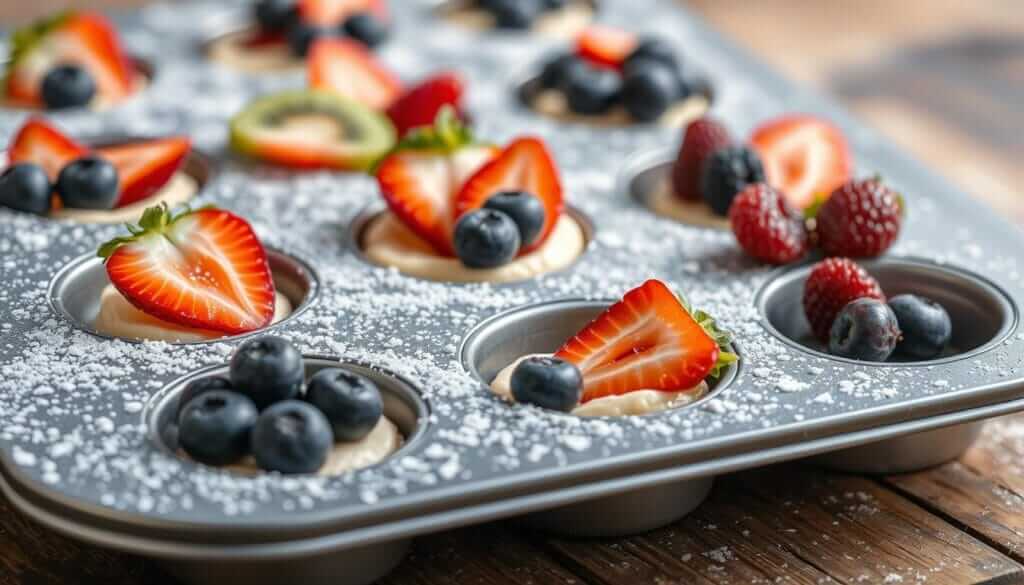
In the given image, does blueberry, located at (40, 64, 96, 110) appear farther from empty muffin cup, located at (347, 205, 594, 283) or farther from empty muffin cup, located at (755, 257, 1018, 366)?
empty muffin cup, located at (755, 257, 1018, 366)

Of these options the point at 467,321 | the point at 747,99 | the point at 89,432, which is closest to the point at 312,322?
the point at 467,321

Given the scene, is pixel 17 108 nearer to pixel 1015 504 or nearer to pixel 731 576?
pixel 731 576

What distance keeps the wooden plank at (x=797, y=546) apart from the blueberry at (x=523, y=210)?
57 cm

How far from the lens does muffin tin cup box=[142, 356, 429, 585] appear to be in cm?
198

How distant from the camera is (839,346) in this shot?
7.92 ft

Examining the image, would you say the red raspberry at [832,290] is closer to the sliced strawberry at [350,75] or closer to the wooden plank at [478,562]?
the wooden plank at [478,562]

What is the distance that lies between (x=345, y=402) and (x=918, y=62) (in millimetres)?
3056

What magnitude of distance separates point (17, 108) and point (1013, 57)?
2.94 m

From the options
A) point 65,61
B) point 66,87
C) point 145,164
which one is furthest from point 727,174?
point 65,61

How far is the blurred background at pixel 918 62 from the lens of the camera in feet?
13.2

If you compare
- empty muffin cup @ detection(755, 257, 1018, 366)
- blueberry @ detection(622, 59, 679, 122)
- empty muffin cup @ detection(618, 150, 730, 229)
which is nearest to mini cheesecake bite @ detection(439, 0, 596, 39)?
blueberry @ detection(622, 59, 679, 122)

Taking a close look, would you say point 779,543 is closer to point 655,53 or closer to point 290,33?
point 655,53

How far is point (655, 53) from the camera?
11.4 ft

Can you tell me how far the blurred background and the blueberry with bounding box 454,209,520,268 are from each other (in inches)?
57.5
